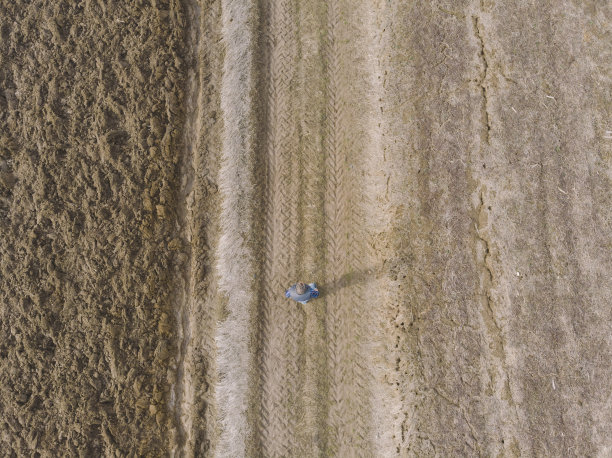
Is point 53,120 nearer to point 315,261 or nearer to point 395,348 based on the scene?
point 315,261

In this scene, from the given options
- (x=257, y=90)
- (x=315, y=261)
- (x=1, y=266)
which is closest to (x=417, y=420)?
(x=315, y=261)

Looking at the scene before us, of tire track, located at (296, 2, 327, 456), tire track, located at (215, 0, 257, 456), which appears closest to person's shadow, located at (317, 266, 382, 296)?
tire track, located at (296, 2, 327, 456)

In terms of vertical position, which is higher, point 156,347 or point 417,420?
point 156,347

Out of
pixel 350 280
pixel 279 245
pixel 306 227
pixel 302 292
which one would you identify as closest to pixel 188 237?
pixel 279 245

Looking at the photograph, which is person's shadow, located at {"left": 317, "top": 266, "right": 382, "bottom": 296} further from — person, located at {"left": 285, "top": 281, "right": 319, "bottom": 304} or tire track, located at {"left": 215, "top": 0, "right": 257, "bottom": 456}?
tire track, located at {"left": 215, "top": 0, "right": 257, "bottom": 456}

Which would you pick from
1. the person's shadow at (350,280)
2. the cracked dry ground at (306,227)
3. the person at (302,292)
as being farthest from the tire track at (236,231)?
the person's shadow at (350,280)

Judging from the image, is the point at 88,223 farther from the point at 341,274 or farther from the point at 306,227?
the point at 341,274
